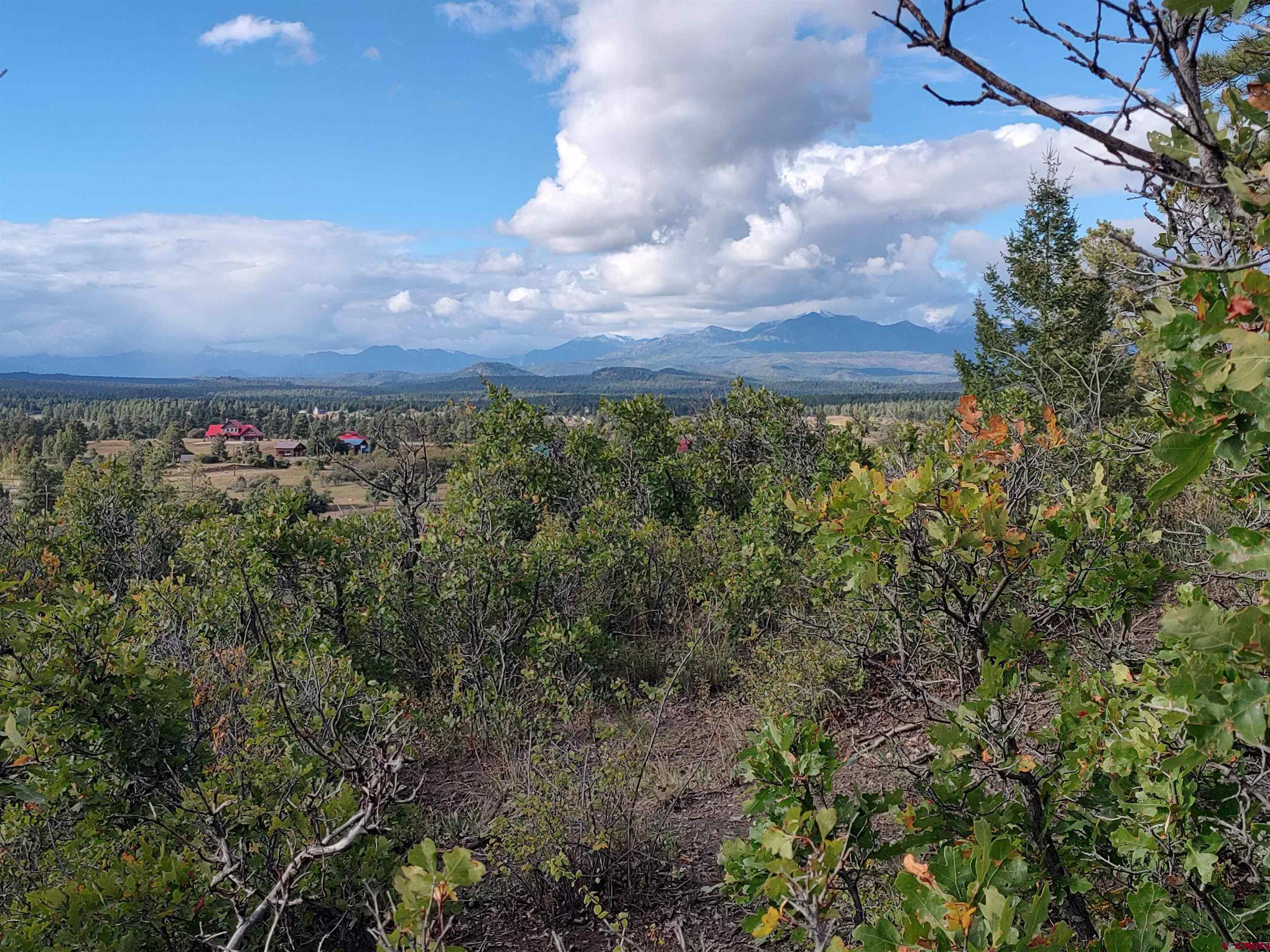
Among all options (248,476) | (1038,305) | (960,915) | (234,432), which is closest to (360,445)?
(960,915)

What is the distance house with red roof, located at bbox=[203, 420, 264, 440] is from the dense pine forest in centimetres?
6334

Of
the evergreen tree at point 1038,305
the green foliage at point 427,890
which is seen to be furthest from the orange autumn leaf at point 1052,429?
the evergreen tree at point 1038,305

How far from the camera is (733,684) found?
21.4ft

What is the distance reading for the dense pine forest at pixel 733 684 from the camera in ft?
4.35

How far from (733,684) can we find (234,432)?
71681mm

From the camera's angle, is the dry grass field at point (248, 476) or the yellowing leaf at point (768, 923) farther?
the dry grass field at point (248, 476)

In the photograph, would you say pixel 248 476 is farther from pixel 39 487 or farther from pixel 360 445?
pixel 360 445

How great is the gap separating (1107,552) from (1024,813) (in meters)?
1.40

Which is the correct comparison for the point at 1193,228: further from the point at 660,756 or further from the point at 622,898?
the point at 660,756

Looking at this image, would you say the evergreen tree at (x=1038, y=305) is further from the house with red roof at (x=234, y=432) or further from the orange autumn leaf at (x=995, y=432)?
the house with red roof at (x=234, y=432)

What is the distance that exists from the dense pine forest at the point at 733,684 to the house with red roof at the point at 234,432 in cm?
6334

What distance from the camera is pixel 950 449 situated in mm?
2762

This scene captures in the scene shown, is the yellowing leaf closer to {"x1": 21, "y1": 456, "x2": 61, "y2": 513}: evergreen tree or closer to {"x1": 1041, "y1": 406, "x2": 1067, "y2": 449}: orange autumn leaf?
{"x1": 1041, "y1": 406, "x2": 1067, "y2": 449}: orange autumn leaf

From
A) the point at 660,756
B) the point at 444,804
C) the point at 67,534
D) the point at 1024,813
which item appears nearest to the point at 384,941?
the point at 1024,813
